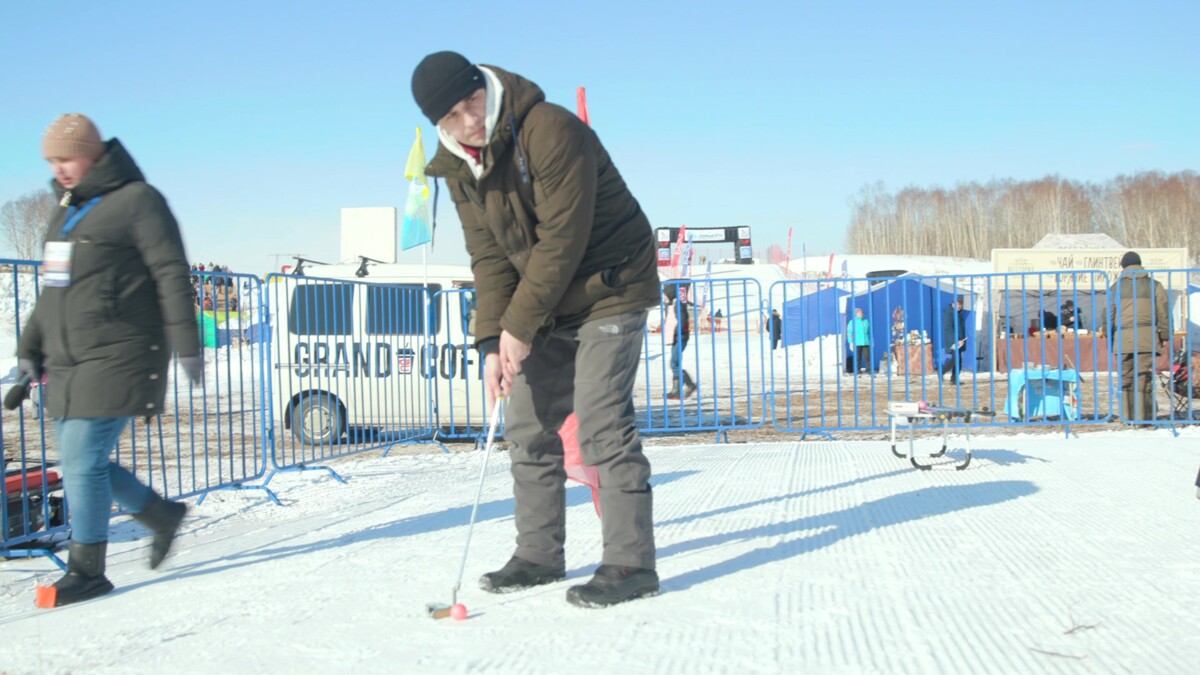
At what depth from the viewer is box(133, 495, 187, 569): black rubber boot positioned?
3604mm

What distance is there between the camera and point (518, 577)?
3.10 m

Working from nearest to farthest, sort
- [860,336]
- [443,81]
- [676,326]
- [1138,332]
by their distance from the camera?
1. [443,81]
2. [1138,332]
3. [676,326]
4. [860,336]

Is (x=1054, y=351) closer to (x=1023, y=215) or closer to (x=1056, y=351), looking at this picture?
(x=1056, y=351)

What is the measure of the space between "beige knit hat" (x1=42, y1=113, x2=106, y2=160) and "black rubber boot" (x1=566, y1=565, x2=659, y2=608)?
2.30 meters

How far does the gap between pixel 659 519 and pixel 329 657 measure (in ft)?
7.01

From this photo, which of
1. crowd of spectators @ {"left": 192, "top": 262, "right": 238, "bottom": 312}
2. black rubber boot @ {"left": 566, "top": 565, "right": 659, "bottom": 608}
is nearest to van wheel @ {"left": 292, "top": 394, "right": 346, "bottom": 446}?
crowd of spectators @ {"left": 192, "top": 262, "right": 238, "bottom": 312}

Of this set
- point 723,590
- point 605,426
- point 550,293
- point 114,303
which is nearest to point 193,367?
point 114,303

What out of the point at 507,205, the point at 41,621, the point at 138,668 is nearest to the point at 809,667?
the point at 507,205

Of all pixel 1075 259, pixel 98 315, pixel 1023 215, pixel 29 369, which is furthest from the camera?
pixel 1023 215

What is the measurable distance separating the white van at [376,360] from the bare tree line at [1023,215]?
7790cm

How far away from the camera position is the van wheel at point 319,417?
7.49m

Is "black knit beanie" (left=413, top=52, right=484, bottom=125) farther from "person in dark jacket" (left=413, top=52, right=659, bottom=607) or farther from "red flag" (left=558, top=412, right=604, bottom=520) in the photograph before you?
"red flag" (left=558, top=412, right=604, bottom=520)

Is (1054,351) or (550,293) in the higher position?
(550,293)

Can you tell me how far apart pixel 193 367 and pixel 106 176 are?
2.47ft
